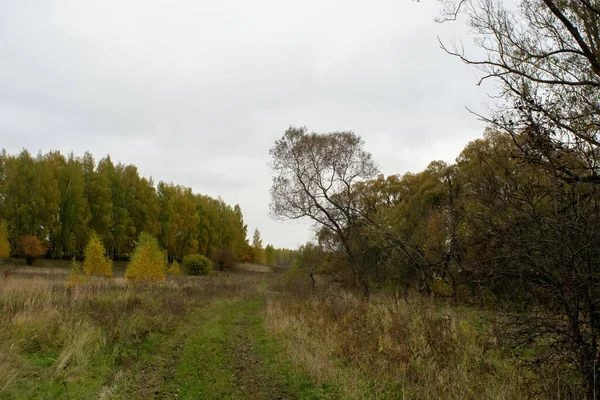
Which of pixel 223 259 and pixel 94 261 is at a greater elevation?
pixel 94 261

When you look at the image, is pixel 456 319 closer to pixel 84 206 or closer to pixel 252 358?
pixel 252 358

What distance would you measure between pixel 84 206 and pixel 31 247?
28.1 ft

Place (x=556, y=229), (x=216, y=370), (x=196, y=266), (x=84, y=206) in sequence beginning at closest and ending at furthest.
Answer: (x=556, y=229), (x=216, y=370), (x=84, y=206), (x=196, y=266)

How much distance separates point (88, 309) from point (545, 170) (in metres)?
11.6

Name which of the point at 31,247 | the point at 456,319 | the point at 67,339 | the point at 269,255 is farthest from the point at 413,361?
the point at 269,255

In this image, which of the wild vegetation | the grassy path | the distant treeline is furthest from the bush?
the grassy path

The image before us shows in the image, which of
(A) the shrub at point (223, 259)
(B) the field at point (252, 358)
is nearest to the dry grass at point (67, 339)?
(B) the field at point (252, 358)

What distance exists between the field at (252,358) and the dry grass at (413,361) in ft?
0.08

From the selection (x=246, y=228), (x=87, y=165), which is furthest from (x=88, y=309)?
(x=246, y=228)

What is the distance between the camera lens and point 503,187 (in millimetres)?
4910

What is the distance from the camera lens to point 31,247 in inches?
1698

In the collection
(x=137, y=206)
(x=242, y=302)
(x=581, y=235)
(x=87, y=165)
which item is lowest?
(x=242, y=302)

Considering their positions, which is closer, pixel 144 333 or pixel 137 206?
pixel 144 333

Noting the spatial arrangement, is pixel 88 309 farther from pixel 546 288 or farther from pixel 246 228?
pixel 246 228
